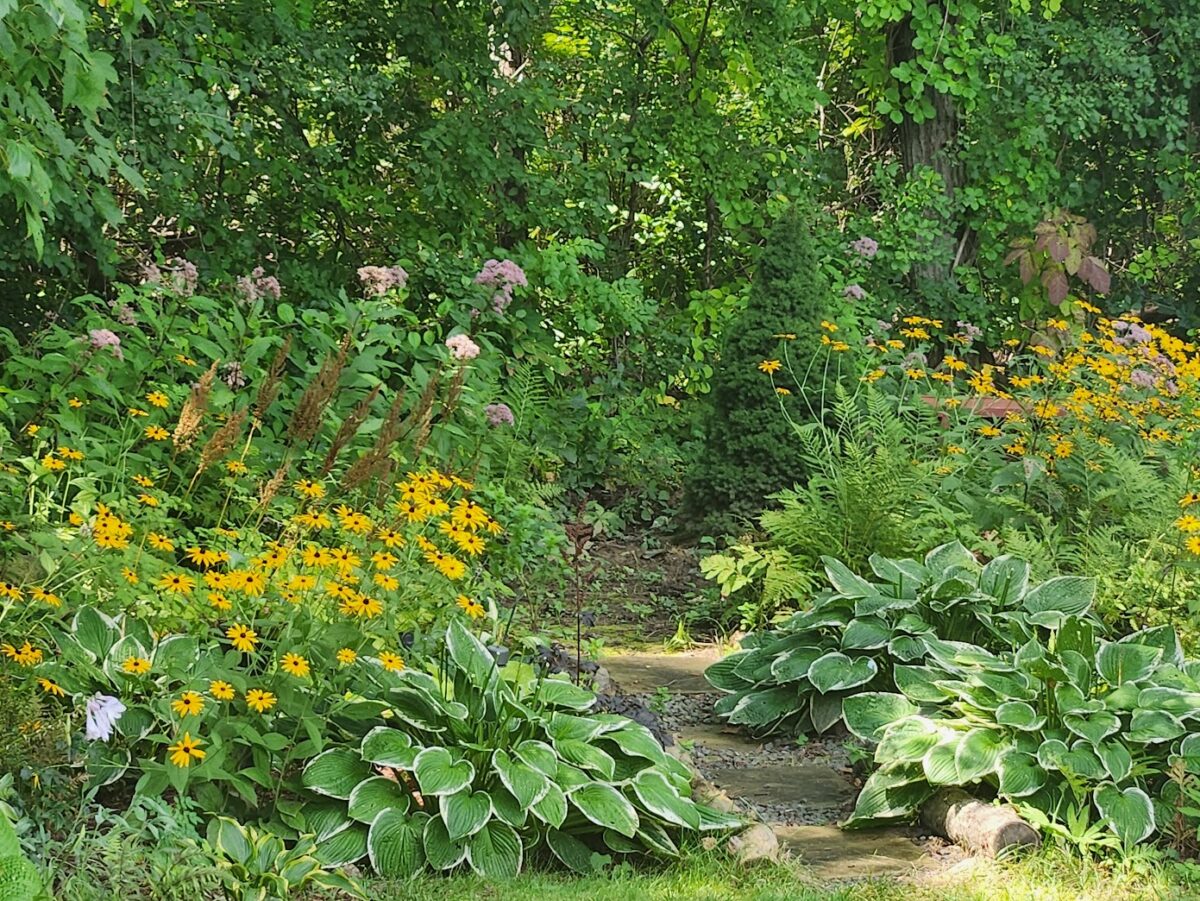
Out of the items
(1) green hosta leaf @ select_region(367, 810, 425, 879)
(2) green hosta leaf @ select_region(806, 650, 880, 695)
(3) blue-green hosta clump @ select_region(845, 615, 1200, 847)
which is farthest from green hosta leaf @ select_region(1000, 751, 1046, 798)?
(1) green hosta leaf @ select_region(367, 810, 425, 879)

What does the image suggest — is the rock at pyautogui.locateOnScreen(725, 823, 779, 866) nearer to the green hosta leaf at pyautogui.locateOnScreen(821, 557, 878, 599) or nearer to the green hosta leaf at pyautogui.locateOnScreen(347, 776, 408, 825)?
the green hosta leaf at pyautogui.locateOnScreen(347, 776, 408, 825)

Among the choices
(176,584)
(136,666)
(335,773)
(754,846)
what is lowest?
(754,846)

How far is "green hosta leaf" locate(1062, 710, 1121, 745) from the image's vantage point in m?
3.54

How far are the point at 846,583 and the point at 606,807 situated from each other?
1.70 metres

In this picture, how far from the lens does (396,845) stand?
3.18 metres

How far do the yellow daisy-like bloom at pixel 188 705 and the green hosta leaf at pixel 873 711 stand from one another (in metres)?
2.08

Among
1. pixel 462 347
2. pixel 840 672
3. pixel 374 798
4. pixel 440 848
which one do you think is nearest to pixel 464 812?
pixel 440 848

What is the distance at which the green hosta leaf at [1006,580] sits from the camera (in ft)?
14.9

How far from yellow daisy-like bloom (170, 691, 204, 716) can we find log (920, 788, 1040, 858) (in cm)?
193

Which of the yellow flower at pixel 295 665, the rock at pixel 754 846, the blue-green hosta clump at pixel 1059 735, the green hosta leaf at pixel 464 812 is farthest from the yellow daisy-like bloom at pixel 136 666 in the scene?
Result: the blue-green hosta clump at pixel 1059 735

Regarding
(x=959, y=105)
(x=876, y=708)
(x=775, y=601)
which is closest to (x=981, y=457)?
(x=775, y=601)

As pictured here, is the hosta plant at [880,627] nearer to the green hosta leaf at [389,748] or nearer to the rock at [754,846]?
the rock at [754,846]

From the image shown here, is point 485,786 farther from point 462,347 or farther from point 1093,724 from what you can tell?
point 462,347

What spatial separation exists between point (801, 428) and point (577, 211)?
305 cm
